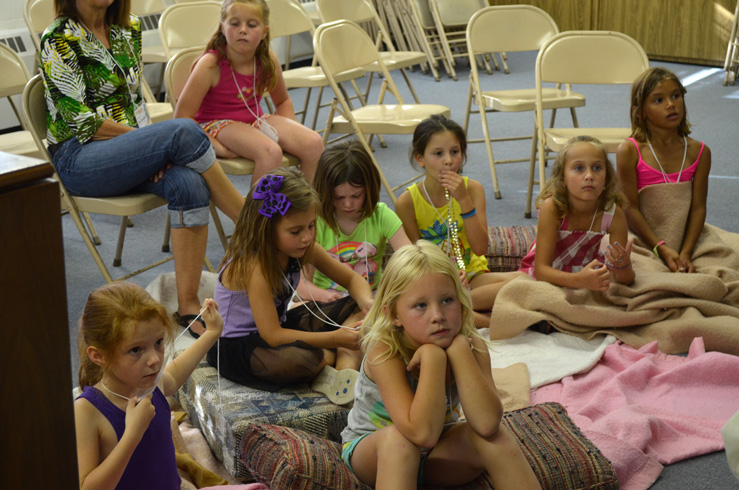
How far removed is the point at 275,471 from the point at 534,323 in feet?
3.53

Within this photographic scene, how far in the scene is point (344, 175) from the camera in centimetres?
230

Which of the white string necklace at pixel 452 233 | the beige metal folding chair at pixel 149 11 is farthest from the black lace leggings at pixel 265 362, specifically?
the beige metal folding chair at pixel 149 11

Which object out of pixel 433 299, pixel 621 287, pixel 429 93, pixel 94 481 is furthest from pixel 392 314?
pixel 429 93

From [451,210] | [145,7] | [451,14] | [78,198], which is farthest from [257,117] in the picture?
[451,14]

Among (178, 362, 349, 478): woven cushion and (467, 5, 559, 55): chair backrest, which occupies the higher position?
(467, 5, 559, 55): chair backrest

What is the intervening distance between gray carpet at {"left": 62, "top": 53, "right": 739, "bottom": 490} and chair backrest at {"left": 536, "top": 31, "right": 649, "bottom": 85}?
624 mm

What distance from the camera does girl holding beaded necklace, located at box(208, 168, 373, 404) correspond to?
1.94m

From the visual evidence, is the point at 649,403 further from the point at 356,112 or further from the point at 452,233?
the point at 356,112

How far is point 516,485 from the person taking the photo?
58.7 inches

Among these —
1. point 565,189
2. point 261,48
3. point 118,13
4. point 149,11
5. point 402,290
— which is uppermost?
point 118,13

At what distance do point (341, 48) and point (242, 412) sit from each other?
2.18 meters

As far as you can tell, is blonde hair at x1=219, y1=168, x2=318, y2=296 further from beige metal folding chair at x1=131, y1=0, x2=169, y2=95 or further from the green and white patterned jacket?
beige metal folding chair at x1=131, y1=0, x2=169, y2=95

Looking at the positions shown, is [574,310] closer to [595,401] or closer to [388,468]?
[595,401]

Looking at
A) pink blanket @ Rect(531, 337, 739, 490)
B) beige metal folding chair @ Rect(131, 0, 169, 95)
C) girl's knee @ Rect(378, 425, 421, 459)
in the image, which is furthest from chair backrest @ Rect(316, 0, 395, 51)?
girl's knee @ Rect(378, 425, 421, 459)
